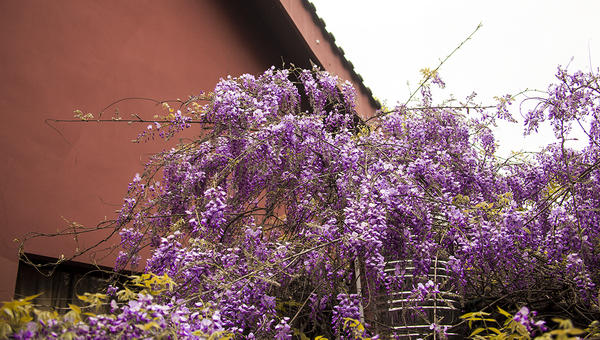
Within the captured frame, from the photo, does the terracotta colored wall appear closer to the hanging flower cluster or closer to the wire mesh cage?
the hanging flower cluster

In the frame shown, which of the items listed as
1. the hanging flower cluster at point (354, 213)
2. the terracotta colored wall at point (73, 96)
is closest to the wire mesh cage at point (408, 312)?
the hanging flower cluster at point (354, 213)

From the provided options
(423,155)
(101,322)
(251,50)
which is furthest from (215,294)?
(251,50)

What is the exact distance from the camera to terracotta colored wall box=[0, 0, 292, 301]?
2.97 meters

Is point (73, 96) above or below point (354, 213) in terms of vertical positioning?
above

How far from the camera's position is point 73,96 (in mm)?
3385

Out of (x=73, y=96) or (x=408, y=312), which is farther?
(x=73, y=96)

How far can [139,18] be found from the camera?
160 inches

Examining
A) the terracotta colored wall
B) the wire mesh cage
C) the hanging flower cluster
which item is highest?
the terracotta colored wall

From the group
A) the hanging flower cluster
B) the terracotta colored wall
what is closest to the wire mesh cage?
the hanging flower cluster

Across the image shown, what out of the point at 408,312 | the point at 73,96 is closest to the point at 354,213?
the point at 408,312

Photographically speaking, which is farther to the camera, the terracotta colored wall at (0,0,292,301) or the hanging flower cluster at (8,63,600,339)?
the terracotta colored wall at (0,0,292,301)

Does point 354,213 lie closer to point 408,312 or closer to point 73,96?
point 408,312

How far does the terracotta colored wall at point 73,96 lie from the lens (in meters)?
2.97

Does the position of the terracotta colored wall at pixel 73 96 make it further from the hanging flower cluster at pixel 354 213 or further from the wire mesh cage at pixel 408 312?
the wire mesh cage at pixel 408 312
